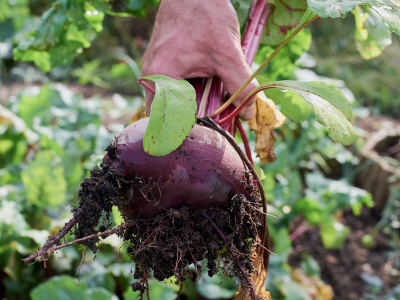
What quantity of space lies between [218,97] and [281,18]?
48cm

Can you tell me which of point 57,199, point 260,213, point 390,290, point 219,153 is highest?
point 219,153

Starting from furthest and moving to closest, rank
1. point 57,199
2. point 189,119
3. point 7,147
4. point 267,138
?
point 7,147
point 57,199
point 267,138
point 189,119

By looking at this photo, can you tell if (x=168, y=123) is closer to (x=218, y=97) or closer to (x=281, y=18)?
(x=218, y=97)

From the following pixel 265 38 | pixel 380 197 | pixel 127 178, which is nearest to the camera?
pixel 127 178

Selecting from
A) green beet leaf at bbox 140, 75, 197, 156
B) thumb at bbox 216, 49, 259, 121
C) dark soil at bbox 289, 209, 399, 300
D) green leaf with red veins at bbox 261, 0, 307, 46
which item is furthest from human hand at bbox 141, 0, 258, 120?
dark soil at bbox 289, 209, 399, 300

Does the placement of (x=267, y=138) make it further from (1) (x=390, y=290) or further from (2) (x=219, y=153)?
(1) (x=390, y=290)

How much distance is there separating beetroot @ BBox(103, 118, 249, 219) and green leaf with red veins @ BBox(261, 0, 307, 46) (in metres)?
0.64

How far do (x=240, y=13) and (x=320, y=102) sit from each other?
0.60 meters

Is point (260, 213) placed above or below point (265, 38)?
below

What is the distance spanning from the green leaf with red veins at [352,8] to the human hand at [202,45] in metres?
0.26

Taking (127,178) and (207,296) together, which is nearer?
(127,178)

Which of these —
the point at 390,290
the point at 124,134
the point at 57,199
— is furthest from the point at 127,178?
the point at 390,290

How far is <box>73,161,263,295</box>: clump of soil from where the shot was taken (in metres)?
0.77

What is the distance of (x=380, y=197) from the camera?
3359 mm
